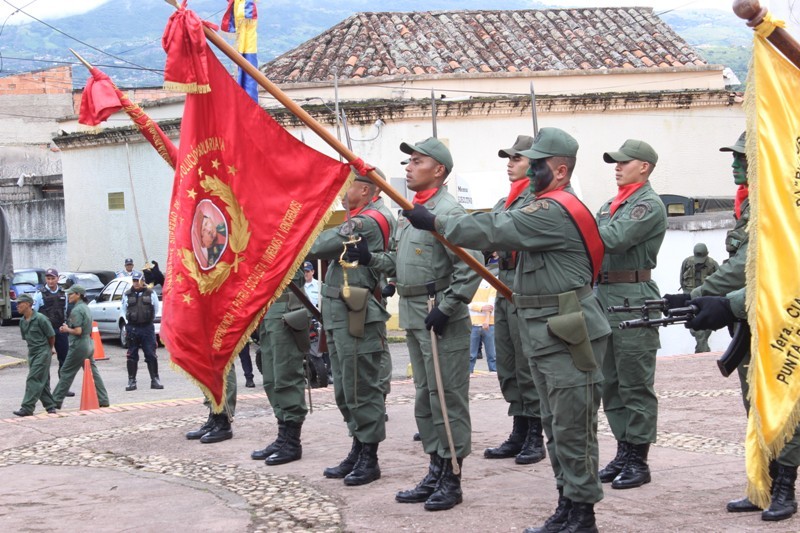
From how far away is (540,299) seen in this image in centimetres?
613

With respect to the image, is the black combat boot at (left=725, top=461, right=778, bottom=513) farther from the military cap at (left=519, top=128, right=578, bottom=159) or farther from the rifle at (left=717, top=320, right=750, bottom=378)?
the military cap at (left=519, top=128, right=578, bottom=159)

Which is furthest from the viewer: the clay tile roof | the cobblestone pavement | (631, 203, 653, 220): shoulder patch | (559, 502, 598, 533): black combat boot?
the clay tile roof

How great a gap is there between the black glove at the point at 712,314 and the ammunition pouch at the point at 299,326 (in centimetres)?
→ 350

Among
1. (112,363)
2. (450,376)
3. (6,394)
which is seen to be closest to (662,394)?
(450,376)

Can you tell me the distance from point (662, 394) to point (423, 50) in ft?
59.1

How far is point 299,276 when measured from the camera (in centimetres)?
920

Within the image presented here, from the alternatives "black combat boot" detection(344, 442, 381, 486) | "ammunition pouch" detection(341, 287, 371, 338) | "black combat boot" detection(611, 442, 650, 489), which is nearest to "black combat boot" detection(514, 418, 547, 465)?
"black combat boot" detection(611, 442, 650, 489)

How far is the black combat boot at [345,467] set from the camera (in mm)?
7863

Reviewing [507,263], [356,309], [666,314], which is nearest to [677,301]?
[666,314]

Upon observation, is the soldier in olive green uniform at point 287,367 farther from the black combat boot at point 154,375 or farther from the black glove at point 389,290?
the black combat boot at point 154,375

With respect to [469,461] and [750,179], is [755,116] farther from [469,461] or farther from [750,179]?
[469,461]

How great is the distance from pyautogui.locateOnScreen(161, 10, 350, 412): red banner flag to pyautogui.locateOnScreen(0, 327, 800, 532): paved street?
2.87ft

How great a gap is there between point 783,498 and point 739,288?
1185 mm

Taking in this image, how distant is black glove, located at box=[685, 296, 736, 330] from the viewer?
19.5 ft
